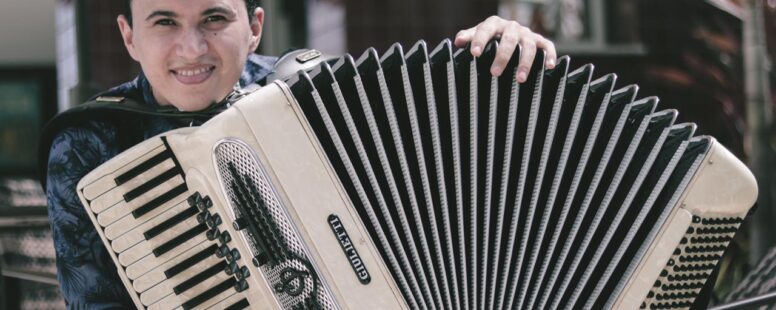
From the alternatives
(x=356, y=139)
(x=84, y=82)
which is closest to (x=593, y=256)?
(x=356, y=139)

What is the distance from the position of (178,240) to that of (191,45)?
398 millimetres

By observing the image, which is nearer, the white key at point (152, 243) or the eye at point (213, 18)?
the white key at point (152, 243)

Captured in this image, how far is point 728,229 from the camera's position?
2.42 meters

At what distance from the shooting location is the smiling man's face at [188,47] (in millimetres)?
2273

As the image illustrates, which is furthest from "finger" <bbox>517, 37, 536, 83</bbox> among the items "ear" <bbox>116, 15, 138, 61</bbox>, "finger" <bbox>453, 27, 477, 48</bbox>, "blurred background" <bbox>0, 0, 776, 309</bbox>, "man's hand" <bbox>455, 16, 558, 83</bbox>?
"blurred background" <bbox>0, 0, 776, 309</bbox>

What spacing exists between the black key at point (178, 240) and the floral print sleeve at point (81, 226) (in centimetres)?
25

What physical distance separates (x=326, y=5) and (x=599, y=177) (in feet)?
16.2

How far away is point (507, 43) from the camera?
7.51 ft

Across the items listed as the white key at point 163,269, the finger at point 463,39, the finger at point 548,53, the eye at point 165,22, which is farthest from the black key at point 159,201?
the finger at point 548,53

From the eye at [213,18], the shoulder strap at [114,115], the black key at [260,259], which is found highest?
the eye at [213,18]

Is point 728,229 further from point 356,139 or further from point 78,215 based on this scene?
point 78,215

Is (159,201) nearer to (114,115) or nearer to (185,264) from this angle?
(185,264)

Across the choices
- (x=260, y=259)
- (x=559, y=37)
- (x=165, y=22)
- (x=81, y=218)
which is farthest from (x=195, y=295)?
(x=559, y=37)

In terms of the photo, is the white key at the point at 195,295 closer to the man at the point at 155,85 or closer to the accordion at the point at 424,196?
the accordion at the point at 424,196
